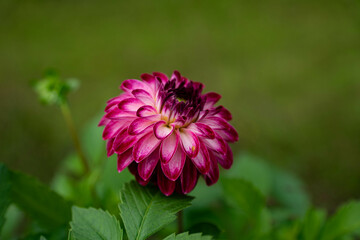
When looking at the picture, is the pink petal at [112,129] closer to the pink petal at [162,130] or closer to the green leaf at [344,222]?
the pink petal at [162,130]

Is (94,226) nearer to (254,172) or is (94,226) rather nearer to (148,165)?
(148,165)

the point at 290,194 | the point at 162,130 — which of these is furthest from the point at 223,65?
the point at 162,130

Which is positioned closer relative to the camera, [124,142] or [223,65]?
[124,142]

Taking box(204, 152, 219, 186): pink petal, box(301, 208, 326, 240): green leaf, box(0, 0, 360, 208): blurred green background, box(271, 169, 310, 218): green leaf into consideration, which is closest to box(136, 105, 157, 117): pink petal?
box(204, 152, 219, 186): pink petal

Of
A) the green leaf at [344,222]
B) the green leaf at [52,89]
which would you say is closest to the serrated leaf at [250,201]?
the green leaf at [344,222]

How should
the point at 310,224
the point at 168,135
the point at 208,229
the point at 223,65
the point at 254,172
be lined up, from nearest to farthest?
the point at 168,135 < the point at 208,229 < the point at 310,224 < the point at 254,172 < the point at 223,65

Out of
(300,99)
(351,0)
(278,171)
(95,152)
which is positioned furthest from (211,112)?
(351,0)
